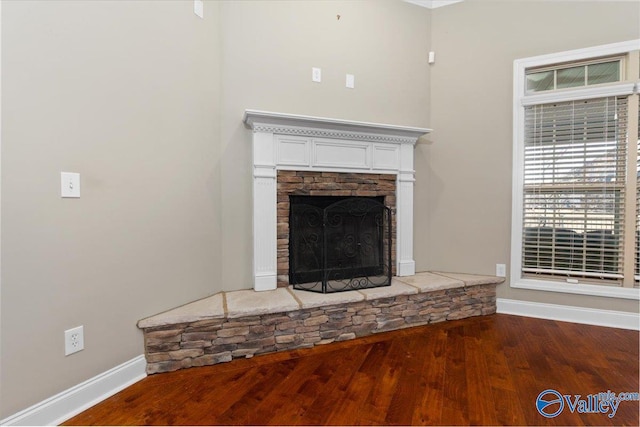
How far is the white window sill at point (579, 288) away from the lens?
2.46m

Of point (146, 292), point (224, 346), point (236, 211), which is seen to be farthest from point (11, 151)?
point (224, 346)

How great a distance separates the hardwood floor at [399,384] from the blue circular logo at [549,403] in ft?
0.08

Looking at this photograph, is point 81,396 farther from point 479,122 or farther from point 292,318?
point 479,122

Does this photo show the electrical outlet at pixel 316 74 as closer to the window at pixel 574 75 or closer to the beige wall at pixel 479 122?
the beige wall at pixel 479 122

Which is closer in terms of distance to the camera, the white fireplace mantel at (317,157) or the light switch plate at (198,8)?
the light switch plate at (198,8)

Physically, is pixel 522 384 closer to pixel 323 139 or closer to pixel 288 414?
pixel 288 414

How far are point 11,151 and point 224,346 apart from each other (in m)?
1.54

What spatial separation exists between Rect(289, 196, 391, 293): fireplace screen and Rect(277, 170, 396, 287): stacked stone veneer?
80 millimetres

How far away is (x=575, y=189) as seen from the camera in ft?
8.61

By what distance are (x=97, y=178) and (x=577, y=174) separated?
12.4 feet

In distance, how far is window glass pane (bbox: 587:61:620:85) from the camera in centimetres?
253

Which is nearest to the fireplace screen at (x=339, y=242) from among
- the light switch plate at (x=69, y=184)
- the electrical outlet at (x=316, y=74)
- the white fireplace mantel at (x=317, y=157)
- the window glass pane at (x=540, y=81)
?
the white fireplace mantel at (x=317, y=157)

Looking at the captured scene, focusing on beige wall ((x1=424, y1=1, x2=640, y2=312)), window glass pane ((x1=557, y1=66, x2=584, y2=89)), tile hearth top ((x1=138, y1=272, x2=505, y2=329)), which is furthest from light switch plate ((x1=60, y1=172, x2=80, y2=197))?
window glass pane ((x1=557, y1=66, x2=584, y2=89))

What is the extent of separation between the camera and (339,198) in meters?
2.73
